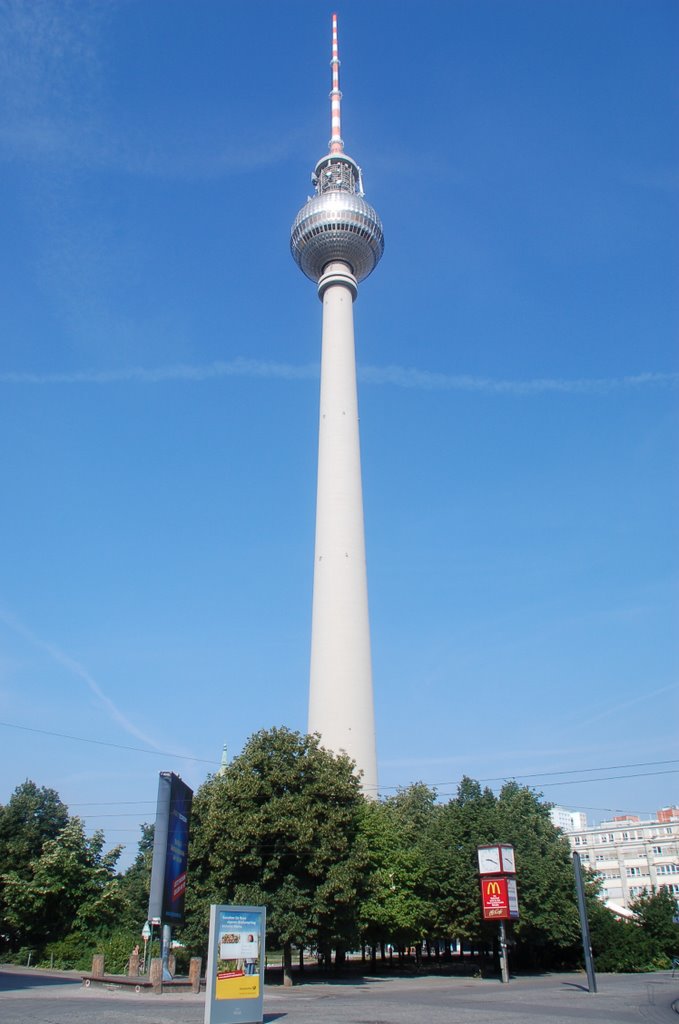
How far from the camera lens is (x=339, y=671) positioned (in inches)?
2596

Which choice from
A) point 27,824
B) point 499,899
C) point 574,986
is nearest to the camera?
point 574,986

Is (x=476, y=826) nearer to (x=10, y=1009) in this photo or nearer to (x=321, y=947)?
(x=321, y=947)

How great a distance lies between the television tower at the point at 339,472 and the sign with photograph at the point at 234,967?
40.7 m

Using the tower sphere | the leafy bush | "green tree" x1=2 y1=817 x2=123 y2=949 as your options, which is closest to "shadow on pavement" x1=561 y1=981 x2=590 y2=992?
the leafy bush

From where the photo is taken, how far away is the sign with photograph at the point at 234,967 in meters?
20.5

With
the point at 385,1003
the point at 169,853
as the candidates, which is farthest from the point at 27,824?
the point at 385,1003

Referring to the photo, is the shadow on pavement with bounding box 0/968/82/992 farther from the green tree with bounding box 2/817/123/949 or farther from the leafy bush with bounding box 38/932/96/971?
the green tree with bounding box 2/817/123/949

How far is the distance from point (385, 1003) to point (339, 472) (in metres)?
48.5

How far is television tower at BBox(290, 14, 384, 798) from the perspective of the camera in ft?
213

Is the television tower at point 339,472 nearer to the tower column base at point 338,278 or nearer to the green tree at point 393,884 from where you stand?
the tower column base at point 338,278

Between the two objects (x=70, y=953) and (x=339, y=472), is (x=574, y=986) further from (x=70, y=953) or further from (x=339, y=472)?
(x=339, y=472)

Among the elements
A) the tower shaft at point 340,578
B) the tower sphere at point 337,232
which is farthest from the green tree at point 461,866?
the tower sphere at point 337,232

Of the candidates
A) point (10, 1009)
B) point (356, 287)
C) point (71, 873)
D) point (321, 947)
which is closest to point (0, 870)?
point (71, 873)

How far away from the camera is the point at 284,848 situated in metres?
38.2
